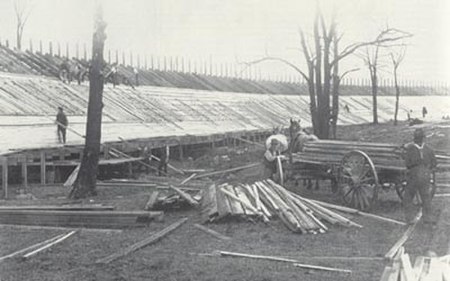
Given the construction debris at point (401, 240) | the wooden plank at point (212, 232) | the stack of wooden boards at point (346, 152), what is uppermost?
the stack of wooden boards at point (346, 152)

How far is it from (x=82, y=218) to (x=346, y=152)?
214 inches

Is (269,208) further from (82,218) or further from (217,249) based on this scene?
(82,218)

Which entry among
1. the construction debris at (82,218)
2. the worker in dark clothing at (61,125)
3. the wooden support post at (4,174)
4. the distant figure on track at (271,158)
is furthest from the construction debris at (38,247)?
the worker in dark clothing at (61,125)

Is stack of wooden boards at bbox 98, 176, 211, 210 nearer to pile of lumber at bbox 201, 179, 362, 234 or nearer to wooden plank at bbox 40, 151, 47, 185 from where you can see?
pile of lumber at bbox 201, 179, 362, 234

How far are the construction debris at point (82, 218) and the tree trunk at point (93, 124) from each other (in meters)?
3.52

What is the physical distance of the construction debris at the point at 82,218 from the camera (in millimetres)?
11070

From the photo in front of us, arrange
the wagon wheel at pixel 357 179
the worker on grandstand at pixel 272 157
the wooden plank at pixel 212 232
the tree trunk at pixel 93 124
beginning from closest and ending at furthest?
the wooden plank at pixel 212 232 < the wagon wheel at pixel 357 179 < the tree trunk at pixel 93 124 < the worker on grandstand at pixel 272 157

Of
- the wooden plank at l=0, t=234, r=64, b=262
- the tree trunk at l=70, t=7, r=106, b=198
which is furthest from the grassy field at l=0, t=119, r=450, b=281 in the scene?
the tree trunk at l=70, t=7, r=106, b=198

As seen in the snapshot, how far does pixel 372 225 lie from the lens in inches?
431

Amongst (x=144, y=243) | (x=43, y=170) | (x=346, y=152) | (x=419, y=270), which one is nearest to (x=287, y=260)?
(x=419, y=270)

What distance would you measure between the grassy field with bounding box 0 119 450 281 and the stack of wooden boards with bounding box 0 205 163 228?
28 centimetres

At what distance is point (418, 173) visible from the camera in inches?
426

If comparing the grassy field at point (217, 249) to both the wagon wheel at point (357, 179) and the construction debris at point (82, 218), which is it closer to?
the construction debris at point (82, 218)

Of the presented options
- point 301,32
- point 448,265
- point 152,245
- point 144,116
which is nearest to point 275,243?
point 152,245
